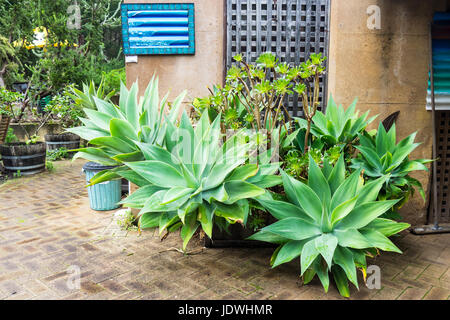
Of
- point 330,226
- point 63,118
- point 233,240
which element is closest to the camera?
point 330,226

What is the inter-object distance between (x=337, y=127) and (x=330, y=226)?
3.82 ft

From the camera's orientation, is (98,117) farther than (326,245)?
Yes

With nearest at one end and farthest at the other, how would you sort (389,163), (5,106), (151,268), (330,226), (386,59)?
(330,226) → (151,268) → (389,163) → (386,59) → (5,106)

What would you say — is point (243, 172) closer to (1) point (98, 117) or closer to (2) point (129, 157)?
(2) point (129, 157)

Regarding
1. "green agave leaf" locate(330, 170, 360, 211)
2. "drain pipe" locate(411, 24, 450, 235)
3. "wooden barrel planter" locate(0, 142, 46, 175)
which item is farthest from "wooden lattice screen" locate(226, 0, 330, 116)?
"wooden barrel planter" locate(0, 142, 46, 175)

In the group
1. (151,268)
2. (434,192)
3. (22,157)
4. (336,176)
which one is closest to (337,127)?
(336,176)

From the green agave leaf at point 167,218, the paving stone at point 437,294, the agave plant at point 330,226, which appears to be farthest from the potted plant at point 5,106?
the paving stone at point 437,294

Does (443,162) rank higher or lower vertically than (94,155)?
lower

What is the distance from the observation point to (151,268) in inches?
119

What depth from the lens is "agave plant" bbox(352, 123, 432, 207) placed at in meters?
3.10

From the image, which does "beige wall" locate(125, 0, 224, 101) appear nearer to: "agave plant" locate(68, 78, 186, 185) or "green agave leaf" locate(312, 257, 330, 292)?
"agave plant" locate(68, 78, 186, 185)

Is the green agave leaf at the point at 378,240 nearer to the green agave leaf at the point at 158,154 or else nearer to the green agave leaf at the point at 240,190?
the green agave leaf at the point at 240,190

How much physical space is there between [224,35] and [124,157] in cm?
195

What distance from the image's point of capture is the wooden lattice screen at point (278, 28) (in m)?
3.94
